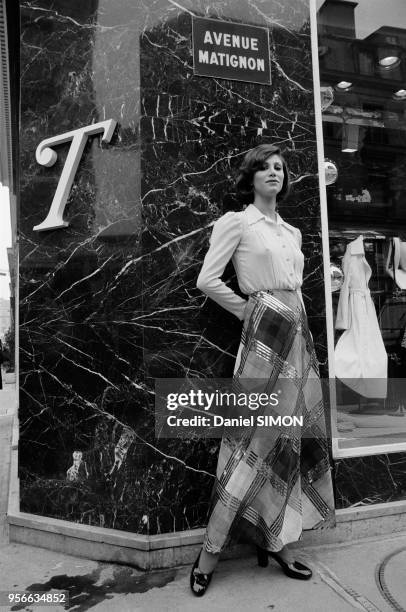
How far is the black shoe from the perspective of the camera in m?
2.46

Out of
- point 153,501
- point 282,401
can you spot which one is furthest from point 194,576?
point 282,401

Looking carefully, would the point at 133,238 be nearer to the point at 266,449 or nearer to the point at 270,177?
the point at 270,177

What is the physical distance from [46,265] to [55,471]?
125cm

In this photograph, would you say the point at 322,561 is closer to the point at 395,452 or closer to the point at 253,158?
the point at 395,452

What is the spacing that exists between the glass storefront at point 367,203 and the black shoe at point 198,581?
146 cm

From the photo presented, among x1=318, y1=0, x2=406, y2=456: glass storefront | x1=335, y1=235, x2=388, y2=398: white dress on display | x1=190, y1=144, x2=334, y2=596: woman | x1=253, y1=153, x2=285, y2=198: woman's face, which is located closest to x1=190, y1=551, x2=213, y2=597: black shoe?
x1=190, y1=144, x2=334, y2=596: woman

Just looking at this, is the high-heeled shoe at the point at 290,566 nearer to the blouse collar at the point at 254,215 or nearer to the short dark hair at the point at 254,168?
the blouse collar at the point at 254,215

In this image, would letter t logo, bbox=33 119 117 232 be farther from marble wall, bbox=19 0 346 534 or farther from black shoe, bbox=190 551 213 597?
black shoe, bbox=190 551 213 597

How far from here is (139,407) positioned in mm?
2783

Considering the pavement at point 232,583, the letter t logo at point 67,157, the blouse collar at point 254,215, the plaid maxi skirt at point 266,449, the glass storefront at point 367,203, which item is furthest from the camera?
the glass storefront at point 367,203

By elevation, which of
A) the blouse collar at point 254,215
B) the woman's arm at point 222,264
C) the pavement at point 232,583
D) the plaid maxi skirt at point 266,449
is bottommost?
the pavement at point 232,583

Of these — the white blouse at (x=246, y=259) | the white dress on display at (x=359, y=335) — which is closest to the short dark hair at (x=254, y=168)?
the white blouse at (x=246, y=259)

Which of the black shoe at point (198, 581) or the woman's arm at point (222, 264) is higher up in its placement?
the woman's arm at point (222, 264)

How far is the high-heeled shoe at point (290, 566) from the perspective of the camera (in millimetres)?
2600
